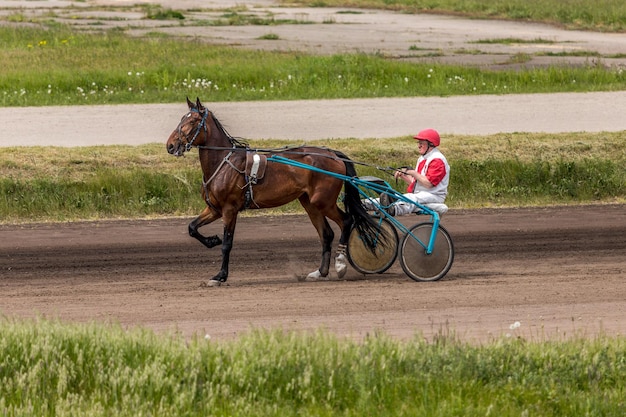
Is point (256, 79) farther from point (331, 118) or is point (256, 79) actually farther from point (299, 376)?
point (299, 376)

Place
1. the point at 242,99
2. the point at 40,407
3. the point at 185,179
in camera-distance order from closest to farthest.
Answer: the point at 40,407
the point at 185,179
the point at 242,99

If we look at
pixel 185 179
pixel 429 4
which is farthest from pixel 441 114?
pixel 429 4

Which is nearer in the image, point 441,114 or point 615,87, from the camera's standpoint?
point 441,114

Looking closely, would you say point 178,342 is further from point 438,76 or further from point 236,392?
point 438,76

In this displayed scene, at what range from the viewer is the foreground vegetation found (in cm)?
1534

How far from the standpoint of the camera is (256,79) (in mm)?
24688

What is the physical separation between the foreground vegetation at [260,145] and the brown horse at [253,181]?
10.7ft

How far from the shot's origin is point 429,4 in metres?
48.3

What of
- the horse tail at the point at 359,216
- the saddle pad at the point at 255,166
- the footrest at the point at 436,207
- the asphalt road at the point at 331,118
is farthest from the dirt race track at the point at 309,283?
the asphalt road at the point at 331,118

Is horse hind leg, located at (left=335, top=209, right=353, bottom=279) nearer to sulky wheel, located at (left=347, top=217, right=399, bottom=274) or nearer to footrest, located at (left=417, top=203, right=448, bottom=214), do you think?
sulky wheel, located at (left=347, top=217, right=399, bottom=274)

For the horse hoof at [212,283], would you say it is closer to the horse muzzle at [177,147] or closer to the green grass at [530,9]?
the horse muzzle at [177,147]

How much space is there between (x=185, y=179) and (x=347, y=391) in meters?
8.97

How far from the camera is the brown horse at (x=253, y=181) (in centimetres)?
1118

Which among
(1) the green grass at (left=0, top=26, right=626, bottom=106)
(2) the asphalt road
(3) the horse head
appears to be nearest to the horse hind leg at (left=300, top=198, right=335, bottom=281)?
(3) the horse head
